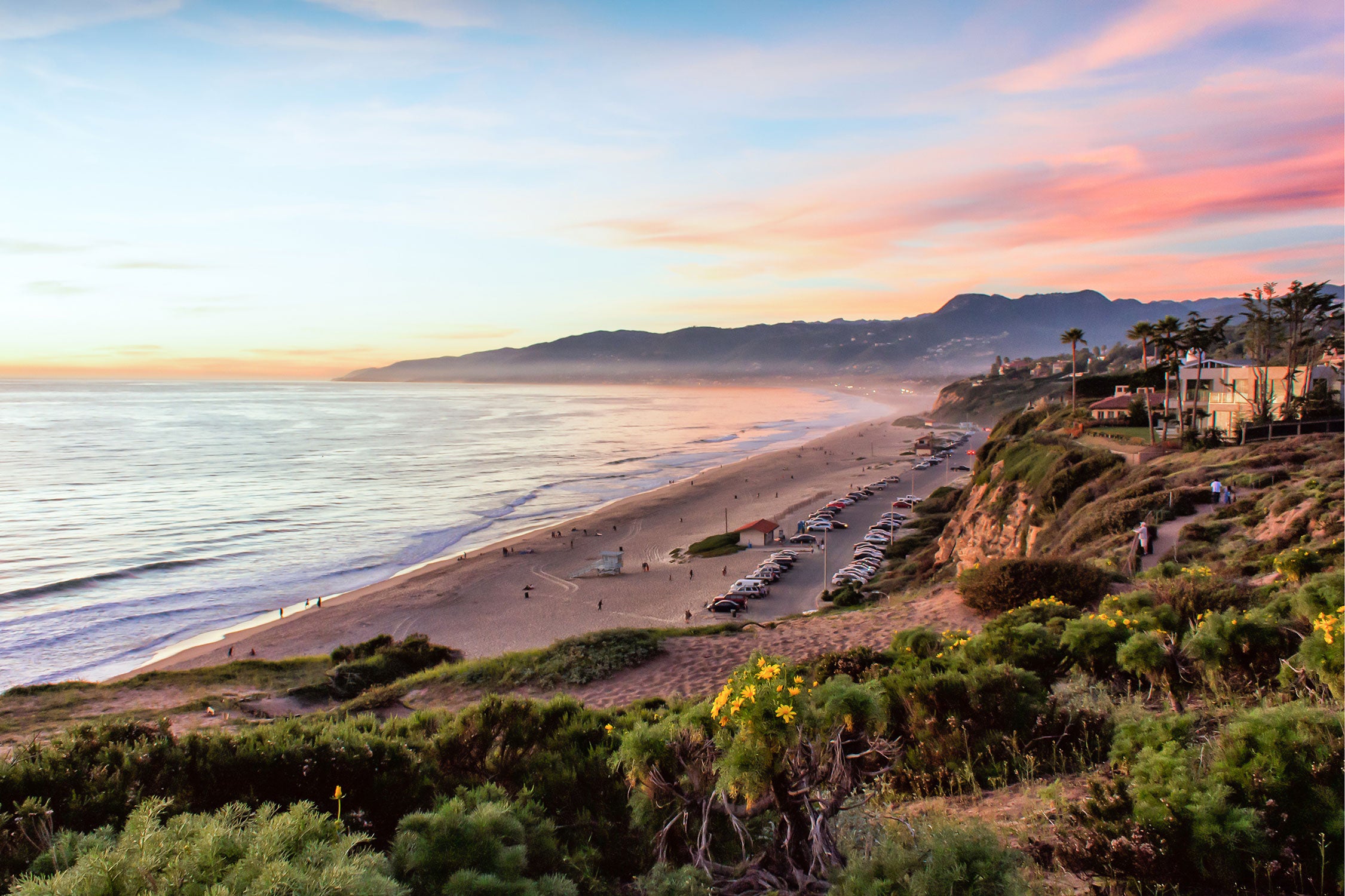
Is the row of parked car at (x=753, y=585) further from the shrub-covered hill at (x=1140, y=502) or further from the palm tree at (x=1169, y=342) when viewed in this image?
the palm tree at (x=1169, y=342)

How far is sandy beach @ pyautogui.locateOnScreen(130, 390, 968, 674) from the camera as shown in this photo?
85.5 ft

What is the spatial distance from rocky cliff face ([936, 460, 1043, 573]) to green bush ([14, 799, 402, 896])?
901 inches

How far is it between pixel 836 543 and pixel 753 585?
405 inches

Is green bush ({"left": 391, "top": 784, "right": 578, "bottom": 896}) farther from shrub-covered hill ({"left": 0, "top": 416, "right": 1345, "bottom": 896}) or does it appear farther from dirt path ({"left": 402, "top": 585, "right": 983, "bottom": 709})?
dirt path ({"left": 402, "top": 585, "right": 983, "bottom": 709})

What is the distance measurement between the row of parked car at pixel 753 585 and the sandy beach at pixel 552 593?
0.52 metres

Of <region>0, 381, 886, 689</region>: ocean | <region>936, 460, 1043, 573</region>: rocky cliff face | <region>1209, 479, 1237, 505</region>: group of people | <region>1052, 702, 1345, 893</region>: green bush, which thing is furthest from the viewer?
<region>0, 381, 886, 689</region>: ocean

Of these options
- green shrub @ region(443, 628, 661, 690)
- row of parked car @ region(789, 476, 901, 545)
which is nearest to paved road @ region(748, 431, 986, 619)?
row of parked car @ region(789, 476, 901, 545)

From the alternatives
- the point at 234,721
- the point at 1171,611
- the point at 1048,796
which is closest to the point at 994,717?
the point at 1048,796

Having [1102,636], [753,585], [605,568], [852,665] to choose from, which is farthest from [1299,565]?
[605,568]

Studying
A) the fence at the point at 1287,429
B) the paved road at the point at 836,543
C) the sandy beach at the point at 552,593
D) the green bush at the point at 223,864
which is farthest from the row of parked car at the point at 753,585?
the green bush at the point at 223,864

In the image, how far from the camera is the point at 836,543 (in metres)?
38.2

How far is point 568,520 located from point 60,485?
44.2 meters

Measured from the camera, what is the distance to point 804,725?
513 centimetres

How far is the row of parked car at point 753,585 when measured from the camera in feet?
90.1
